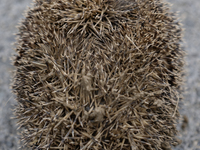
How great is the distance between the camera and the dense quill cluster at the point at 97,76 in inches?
61.4

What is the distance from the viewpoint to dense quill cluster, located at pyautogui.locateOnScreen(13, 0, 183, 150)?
5.11 feet

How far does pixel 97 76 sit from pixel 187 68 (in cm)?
195

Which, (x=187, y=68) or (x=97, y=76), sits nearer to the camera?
(x=97, y=76)

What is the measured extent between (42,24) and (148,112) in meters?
1.03

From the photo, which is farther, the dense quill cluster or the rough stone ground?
the rough stone ground

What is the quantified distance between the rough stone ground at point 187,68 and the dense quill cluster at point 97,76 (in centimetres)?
48

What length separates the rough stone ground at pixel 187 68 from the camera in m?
2.54

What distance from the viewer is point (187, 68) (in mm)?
3131

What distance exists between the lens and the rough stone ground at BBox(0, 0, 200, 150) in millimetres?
2535

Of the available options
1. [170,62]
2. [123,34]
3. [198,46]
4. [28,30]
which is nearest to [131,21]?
[123,34]

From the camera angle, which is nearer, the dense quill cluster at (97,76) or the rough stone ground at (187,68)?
the dense quill cluster at (97,76)

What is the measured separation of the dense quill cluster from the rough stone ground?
0.48 m

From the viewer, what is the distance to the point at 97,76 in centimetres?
158

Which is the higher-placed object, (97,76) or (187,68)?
(97,76)
